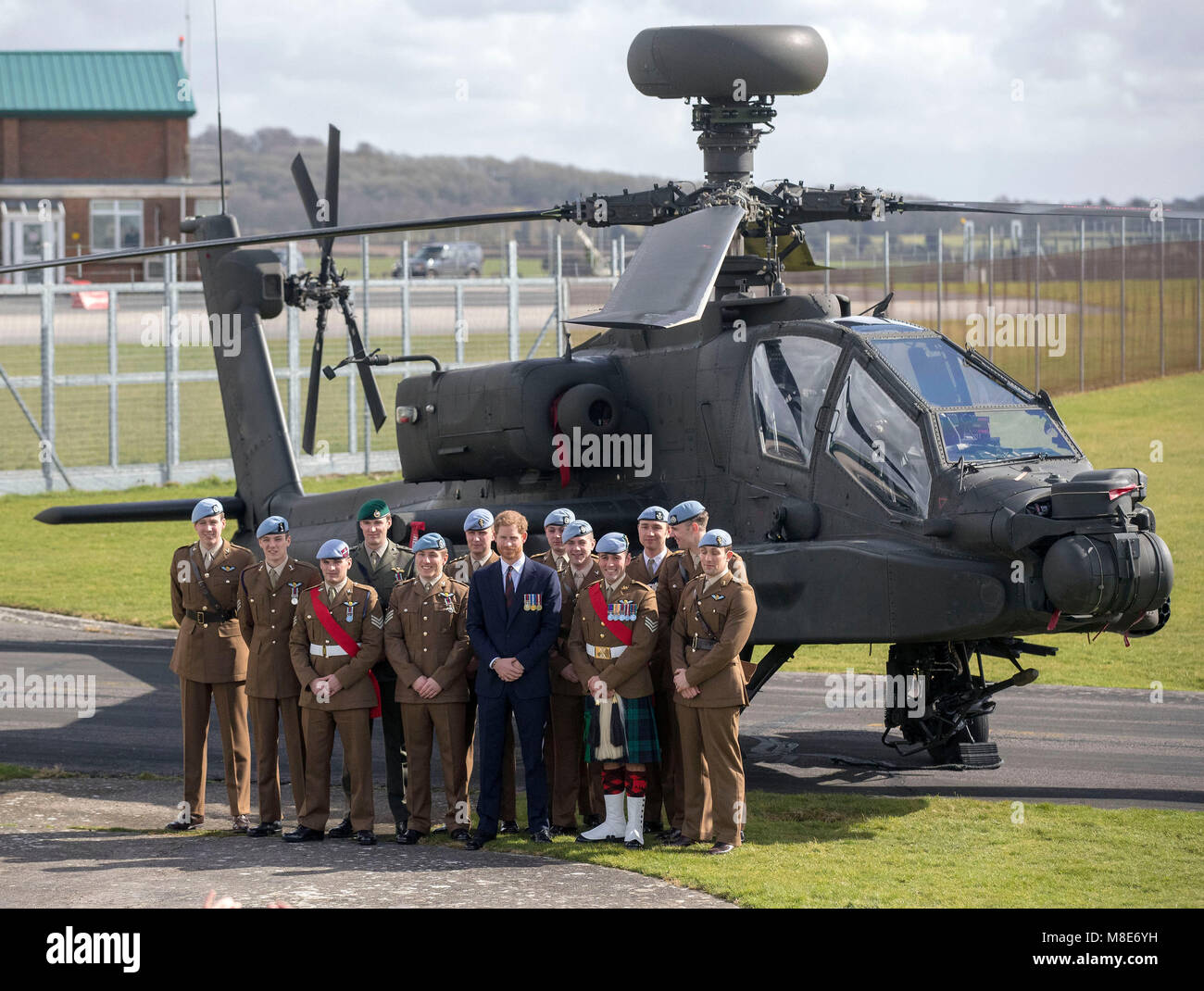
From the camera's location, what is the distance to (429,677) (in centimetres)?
855

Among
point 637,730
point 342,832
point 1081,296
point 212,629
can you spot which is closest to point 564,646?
point 637,730

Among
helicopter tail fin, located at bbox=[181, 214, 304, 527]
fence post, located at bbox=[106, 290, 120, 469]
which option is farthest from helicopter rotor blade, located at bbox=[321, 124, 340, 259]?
fence post, located at bbox=[106, 290, 120, 469]

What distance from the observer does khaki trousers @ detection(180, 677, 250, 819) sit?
29.5 ft

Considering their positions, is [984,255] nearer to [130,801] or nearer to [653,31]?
[653,31]

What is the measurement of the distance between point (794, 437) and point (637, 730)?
2391mm

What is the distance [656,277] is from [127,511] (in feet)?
24.1

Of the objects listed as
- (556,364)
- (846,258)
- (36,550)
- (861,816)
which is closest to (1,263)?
(846,258)

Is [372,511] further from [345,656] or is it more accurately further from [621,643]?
[621,643]

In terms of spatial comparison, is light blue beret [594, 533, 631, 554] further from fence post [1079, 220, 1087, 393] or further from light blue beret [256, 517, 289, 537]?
fence post [1079, 220, 1087, 393]

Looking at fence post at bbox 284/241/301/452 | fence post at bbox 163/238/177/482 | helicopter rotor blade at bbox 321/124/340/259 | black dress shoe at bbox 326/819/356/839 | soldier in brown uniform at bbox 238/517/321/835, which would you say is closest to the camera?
black dress shoe at bbox 326/819/356/839

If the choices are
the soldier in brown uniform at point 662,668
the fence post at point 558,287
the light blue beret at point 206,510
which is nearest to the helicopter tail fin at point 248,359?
the light blue beret at point 206,510

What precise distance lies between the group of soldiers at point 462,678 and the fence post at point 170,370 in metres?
16.0

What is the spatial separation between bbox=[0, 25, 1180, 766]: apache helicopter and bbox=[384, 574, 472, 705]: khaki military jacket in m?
1.76

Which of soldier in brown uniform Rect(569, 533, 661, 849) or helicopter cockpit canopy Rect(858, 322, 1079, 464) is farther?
helicopter cockpit canopy Rect(858, 322, 1079, 464)
